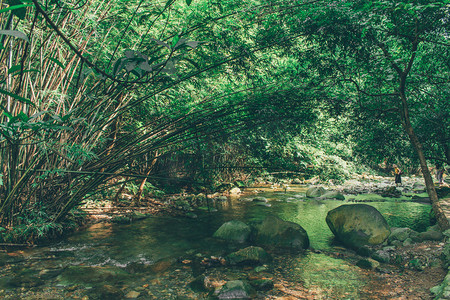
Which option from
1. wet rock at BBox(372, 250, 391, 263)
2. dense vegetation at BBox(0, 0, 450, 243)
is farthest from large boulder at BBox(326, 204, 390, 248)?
dense vegetation at BBox(0, 0, 450, 243)

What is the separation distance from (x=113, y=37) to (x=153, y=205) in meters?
4.31

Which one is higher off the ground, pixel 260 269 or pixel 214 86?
pixel 214 86

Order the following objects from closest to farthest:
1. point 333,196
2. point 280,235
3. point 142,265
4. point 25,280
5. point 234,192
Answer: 1. point 25,280
2. point 142,265
3. point 280,235
4. point 333,196
5. point 234,192

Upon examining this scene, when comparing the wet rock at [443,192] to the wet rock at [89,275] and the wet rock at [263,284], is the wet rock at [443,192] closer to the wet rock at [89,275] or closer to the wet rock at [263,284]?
the wet rock at [263,284]

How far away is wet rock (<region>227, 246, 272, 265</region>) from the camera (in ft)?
12.2

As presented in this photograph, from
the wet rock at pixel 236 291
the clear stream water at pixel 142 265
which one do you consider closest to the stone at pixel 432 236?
the clear stream water at pixel 142 265

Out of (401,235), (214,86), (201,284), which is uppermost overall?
(214,86)

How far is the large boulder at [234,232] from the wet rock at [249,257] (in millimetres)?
848

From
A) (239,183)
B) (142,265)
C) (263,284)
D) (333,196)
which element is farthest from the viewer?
(239,183)

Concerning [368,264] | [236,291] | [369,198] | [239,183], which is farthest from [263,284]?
[369,198]

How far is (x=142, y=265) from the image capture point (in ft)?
12.1

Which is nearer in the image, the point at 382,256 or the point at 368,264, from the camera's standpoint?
the point at 368,264

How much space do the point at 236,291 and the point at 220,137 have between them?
6.83 ft

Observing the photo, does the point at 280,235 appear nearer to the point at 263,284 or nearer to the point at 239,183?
the point at 263,284
